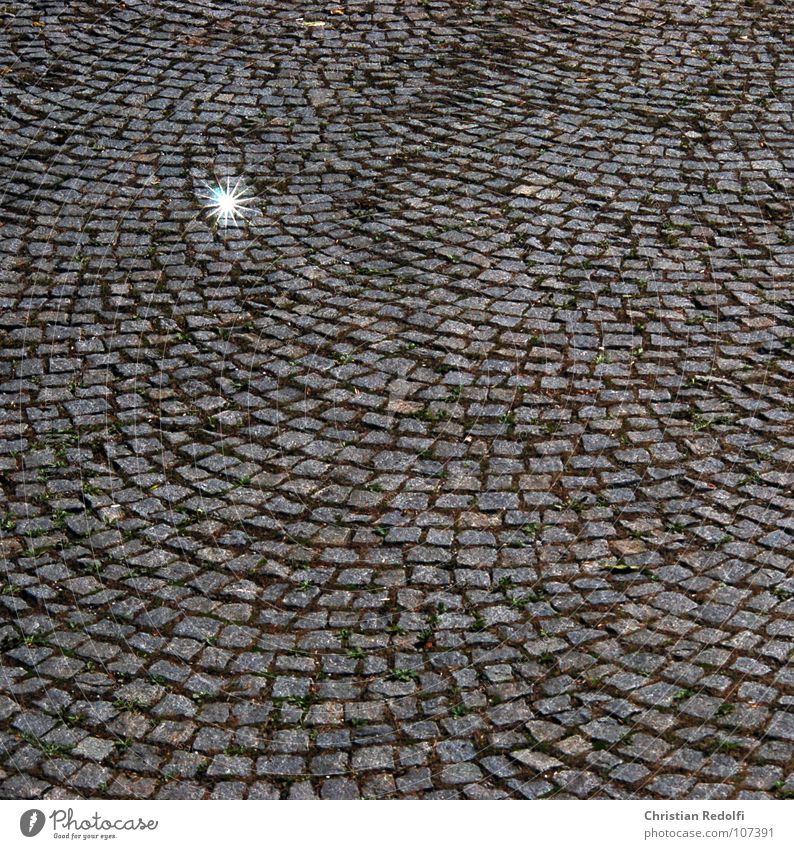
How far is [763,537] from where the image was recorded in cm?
577

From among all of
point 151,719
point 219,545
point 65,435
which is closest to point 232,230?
point 65,435

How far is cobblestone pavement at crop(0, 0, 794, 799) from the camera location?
5.04 meters

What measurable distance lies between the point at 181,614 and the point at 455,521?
1231 millimetres
